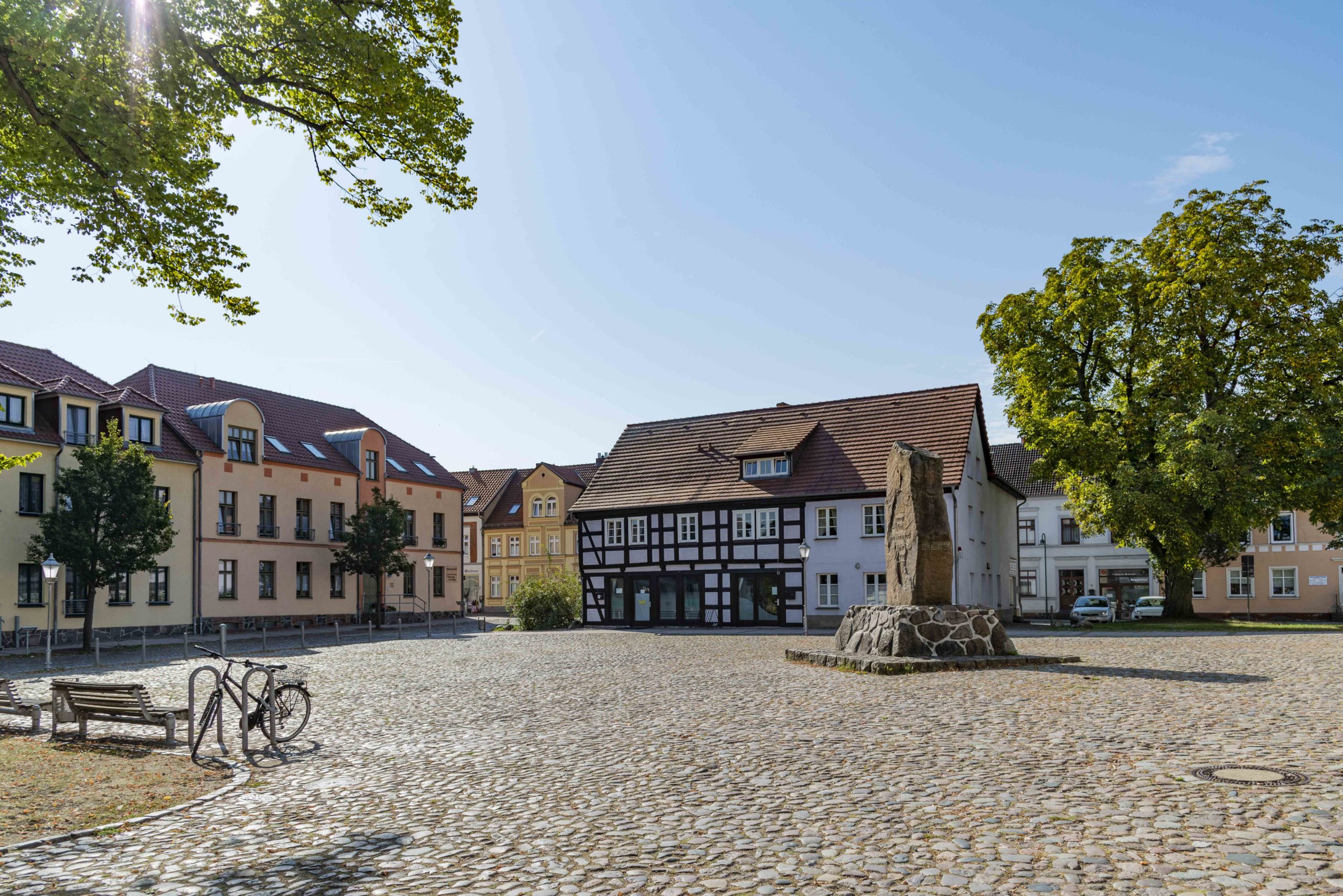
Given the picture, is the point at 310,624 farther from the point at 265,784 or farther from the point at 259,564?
the point at 265,784

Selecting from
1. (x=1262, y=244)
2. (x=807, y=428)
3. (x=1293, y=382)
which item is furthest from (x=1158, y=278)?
(x=807, y=428)

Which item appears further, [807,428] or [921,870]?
[807,428]

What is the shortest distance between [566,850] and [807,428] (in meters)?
34.5

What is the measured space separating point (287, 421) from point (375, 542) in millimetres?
7167

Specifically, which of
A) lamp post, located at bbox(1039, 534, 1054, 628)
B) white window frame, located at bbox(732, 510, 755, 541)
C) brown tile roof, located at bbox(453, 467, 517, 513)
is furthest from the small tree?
lamp post, located at bbox(1039, 534, 1054, 628)

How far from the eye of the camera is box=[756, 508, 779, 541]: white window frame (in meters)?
38.4

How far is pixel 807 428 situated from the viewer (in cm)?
4050

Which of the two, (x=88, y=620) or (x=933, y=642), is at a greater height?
(x=933, y=642)

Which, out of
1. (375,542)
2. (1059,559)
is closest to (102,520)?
(375,542)

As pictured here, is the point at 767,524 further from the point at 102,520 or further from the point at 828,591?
the point at 102,520

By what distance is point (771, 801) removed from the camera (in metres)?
7.93

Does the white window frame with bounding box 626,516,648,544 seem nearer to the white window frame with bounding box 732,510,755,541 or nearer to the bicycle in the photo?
the white window frame with bounding box 732,510,755,541

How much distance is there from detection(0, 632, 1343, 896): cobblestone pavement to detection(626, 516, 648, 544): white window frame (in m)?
25.7

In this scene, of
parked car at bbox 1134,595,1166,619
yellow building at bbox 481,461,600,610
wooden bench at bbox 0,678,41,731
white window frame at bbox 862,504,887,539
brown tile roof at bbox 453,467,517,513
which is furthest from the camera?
brown tile roof at bbox 453,467,517,513
